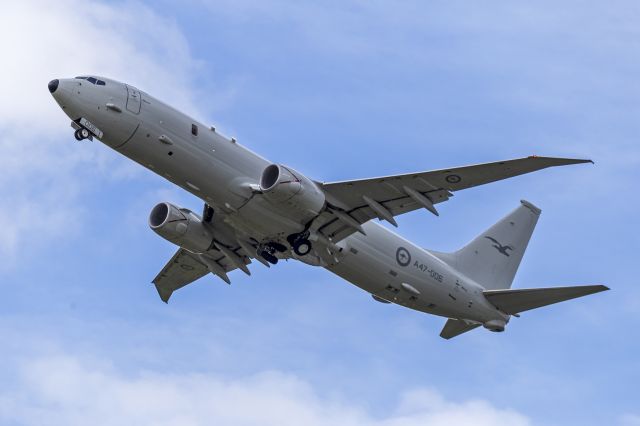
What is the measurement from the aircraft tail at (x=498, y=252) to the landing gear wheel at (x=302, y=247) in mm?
7977

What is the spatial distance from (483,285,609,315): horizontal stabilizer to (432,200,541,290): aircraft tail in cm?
185

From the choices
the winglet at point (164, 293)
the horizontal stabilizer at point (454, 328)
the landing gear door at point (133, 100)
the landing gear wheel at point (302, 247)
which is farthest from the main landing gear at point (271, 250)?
the horizontal stabilizer at point (454, 328)

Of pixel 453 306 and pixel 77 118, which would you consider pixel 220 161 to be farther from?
pixel 453 306

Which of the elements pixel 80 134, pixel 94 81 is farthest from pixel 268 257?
pixel 94 81

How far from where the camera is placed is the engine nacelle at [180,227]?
47781mm

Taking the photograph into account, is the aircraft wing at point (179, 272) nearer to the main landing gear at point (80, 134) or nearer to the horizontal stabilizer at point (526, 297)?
the main landing gear at point (80, 134)

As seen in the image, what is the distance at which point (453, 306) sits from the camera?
165 feet

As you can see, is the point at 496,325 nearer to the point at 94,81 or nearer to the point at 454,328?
the point at 454,328

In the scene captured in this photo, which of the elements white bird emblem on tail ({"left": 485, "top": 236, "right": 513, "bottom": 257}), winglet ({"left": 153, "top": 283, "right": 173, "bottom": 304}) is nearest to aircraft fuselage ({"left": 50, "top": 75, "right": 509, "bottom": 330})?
white bird emblem on tail ({"left": 485, "top": 236, "right": 513, "bottom": 257})

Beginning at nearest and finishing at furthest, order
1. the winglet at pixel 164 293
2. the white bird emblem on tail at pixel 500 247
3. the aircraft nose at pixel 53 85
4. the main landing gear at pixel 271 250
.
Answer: the aircraft nose at pixel 53 85 < the main landing gear at pixel 271 250 < the white bird emblem on tail at pixel 500 247 < the winglet at pixel 164 293

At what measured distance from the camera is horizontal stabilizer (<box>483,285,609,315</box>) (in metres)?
48.2

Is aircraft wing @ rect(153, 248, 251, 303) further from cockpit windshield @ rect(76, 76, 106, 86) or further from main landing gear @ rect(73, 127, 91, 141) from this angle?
cockpit windshield @ rect(76, 76, 106, 86)

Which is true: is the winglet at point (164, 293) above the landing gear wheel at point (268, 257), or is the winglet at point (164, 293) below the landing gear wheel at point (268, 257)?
above

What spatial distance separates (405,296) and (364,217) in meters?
5.26
